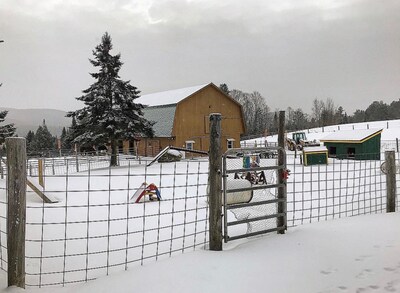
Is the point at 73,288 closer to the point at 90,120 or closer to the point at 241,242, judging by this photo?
the point at 241,242

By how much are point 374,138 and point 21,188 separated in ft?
79.1

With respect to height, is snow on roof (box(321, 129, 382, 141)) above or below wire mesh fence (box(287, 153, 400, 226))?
above

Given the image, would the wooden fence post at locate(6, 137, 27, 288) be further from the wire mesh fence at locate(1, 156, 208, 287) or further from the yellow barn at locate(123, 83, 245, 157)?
the yellow barn at locate(123, 83, 245, 157)

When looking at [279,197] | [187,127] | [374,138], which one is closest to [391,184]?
[279,197]

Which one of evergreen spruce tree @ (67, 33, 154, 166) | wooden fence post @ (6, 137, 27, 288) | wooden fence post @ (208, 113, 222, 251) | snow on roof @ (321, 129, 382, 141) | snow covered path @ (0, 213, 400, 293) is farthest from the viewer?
evergreen spruce tree @ (67, 33, 154, 166)

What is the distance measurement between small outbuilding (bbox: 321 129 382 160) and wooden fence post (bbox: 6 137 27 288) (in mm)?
21115

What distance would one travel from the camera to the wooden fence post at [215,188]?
4363 millimetres

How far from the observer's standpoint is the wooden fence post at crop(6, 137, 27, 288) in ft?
11.2

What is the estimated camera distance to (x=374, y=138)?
23688 mm

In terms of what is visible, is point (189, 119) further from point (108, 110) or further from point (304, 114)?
point (304, 114)

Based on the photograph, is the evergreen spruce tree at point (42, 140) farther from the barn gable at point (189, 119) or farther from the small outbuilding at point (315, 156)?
the small outbuilding at point (315, 156)

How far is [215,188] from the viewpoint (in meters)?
4.37

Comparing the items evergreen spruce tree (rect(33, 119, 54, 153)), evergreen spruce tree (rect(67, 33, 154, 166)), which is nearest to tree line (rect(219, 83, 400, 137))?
evergreen spruce tree (rect(33, 119, 54, 153))

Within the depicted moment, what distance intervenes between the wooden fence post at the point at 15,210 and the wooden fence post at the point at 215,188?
6.67 feet
